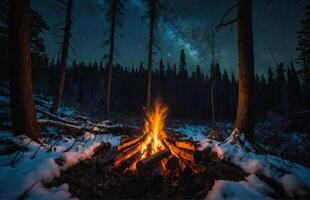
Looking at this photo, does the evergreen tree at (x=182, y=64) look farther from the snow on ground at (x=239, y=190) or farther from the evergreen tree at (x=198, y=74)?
the snow on ground at (x=239, y=190)

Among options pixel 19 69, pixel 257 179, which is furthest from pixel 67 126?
pixel 257 179

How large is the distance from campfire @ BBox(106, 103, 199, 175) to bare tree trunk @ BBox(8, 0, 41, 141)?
278 cm

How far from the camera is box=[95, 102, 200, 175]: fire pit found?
344 centimetres

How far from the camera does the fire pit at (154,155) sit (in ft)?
11.3

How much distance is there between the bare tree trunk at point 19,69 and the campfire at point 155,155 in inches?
109

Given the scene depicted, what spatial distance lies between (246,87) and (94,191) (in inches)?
211

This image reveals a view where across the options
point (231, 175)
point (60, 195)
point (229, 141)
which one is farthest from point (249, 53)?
point (60, 195)

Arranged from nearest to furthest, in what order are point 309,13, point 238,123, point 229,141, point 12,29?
1. point 12,29
2. point 229,141
3. point 238,123
4. point 309,13

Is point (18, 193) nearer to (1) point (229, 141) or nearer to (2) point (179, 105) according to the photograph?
(1) point (229, 141)

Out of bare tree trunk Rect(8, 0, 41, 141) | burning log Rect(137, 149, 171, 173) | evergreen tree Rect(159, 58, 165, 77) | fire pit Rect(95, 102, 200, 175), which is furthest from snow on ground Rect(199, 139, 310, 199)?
evergreen tree Rect(159, 58, 165, 77)

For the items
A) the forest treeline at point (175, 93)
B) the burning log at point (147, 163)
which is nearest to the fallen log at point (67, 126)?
the burning log at point (147, 163)

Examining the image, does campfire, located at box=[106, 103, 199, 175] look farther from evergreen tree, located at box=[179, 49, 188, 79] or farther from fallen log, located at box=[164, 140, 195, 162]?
evergreen tree, located at box=[179, 49, 188, 79]

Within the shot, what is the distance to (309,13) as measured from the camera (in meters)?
17.0

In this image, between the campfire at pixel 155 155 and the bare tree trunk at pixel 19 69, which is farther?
the bare tree trunk at pixel 19 69
